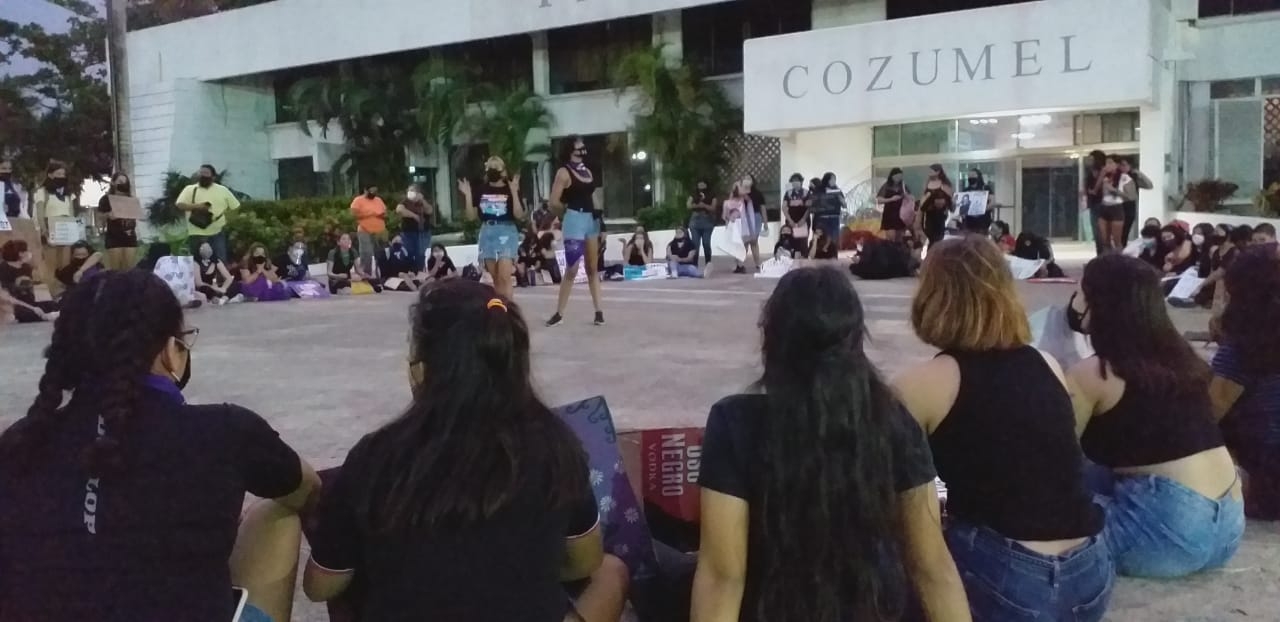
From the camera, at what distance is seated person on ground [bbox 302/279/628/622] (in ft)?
6.12

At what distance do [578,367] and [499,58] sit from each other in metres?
20.4

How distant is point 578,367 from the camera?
6332 mm

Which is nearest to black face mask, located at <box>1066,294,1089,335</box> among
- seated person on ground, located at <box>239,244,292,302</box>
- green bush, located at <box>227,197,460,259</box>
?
seated person on ground, located at <box>239,244,292,302</box>

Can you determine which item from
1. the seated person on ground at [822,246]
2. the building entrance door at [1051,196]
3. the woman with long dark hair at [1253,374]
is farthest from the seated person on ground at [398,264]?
the woman with long dark hair at [1253,374]

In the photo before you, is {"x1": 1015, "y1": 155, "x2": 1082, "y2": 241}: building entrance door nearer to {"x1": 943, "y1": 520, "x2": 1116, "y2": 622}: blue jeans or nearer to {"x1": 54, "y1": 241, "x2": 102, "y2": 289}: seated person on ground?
{"x1": 54, "y1": 241, "x2": 102, "y2": 289}: seated person on ground

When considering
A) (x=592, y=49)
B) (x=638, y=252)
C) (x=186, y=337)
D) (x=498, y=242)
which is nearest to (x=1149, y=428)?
(x=186, y=337)

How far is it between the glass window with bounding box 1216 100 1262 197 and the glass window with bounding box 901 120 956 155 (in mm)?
4067

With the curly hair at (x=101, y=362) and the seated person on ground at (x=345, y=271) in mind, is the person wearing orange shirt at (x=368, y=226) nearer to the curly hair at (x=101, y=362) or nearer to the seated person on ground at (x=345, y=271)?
the seated person on ground at (x=345, y=271)

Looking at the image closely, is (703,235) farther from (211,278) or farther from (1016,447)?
(1016,447)

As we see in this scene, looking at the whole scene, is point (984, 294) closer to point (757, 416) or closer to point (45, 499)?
point (757, 416)

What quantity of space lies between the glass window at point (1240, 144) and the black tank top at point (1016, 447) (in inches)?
669

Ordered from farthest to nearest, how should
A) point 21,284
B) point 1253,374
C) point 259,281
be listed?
point 259,281 < point 21,284 < point 1253,374

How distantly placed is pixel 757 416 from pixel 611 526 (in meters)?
0.79

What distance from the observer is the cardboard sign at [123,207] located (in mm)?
10617
